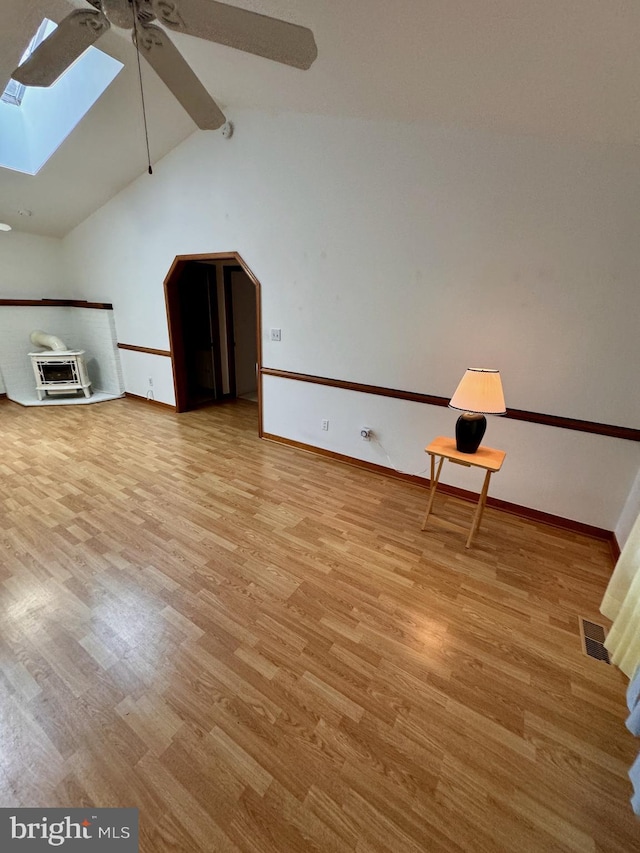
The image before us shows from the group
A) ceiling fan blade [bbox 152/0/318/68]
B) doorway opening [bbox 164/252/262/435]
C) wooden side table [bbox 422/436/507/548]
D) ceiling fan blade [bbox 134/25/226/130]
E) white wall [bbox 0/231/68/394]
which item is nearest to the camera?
ceiling fan blade [bbox 152/0/318/68]

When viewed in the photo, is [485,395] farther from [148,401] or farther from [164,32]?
[148,401]

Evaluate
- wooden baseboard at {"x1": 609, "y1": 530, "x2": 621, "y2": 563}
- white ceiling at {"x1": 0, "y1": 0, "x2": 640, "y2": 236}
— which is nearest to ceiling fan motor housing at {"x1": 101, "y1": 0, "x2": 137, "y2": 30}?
white ceiling at {"x1": 0, "y1": 0, "x2": 640, "y2": 236}

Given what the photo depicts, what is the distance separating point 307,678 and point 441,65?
10.3ft

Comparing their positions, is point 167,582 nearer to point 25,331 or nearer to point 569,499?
point 569,499

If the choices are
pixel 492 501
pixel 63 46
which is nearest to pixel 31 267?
pixel 63 46

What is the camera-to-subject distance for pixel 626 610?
1454 millimetres

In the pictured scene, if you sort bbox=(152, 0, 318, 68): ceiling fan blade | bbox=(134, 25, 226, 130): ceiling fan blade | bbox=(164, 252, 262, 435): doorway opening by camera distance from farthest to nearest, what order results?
bbox=(164, 252, 262, 435): doorway opening
bbox=(134, 25, 226, 130): ceiling fan blade
bbox=(152, 0, 318, 68): ceiling fan blade

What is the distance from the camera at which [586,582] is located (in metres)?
2.01

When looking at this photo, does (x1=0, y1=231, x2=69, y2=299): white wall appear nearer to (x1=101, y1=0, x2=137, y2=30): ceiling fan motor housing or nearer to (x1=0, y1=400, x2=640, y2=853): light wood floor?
(x1=0, y1=400, x2=640, y2=853): light wood floor

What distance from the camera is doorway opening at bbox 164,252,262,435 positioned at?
15.0 feet

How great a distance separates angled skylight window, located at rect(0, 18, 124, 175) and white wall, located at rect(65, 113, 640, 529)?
0.85m

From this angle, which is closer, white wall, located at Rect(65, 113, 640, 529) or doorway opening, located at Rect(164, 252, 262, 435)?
white wall, located at Rect(65, 113, 640, 529)

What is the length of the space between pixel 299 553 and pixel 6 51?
13.6 ft

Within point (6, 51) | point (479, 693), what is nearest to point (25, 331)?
point (6, 51)
